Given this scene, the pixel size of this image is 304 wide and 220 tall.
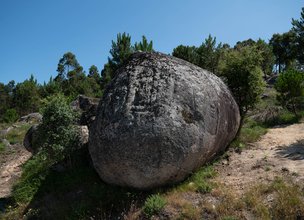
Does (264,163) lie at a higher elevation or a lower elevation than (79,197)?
higher

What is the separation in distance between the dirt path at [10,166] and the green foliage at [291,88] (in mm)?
10649

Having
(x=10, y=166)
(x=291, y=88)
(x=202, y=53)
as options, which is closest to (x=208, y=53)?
(x=202, y=53)

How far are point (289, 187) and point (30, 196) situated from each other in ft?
21.6

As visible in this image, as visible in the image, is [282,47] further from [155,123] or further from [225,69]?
[155,123]

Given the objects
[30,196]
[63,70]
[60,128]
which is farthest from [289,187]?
[63,70]

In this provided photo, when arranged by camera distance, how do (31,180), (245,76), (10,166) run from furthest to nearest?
(10,166)
(245,76)
(31,180)

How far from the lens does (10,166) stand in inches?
485

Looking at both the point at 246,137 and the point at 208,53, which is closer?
the point at 246,137

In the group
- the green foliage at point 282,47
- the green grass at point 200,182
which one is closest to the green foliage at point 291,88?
the green grass at point 200,182

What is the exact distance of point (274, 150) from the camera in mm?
8906

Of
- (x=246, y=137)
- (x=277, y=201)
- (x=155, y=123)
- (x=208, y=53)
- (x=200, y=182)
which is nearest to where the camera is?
(x=277, y=201)

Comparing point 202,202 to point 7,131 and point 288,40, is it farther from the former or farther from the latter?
point 288,40

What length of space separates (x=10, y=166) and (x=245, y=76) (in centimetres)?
926

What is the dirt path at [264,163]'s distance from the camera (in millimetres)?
7141
